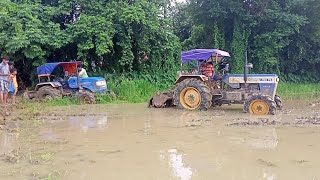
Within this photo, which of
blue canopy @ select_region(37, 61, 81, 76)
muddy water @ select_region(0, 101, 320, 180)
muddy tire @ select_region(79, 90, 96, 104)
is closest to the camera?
muddy water @ select_region(0, 101, 320, 180)

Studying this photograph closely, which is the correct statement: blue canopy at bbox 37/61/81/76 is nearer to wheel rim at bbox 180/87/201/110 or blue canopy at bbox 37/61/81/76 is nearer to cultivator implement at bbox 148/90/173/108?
cultivator implement at bbox 148/90/173/108

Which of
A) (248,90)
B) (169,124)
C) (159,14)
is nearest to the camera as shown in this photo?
(169,124)

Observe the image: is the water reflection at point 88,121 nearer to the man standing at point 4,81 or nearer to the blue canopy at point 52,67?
the man standing at point 4,81

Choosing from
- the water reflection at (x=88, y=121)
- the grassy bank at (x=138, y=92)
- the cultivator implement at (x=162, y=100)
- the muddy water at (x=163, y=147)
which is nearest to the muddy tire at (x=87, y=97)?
the grassy bank at (x=138, y=92)

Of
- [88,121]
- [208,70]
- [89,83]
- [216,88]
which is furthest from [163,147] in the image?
[89,83]

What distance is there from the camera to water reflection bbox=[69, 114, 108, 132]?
30.0 feet

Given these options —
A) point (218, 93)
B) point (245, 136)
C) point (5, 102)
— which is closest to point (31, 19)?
point (5, 102)

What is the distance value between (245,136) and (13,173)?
13.5 ft

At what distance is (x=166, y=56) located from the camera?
18.3 meters

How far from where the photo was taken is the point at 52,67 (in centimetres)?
1480

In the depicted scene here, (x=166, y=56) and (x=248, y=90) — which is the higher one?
(x=166, y=56)

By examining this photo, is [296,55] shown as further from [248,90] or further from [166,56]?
[248,90]

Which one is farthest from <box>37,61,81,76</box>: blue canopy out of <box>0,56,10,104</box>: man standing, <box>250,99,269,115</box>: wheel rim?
<box>250,99,269,115</box>: wheel rim

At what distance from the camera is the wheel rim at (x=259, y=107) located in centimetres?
1090
